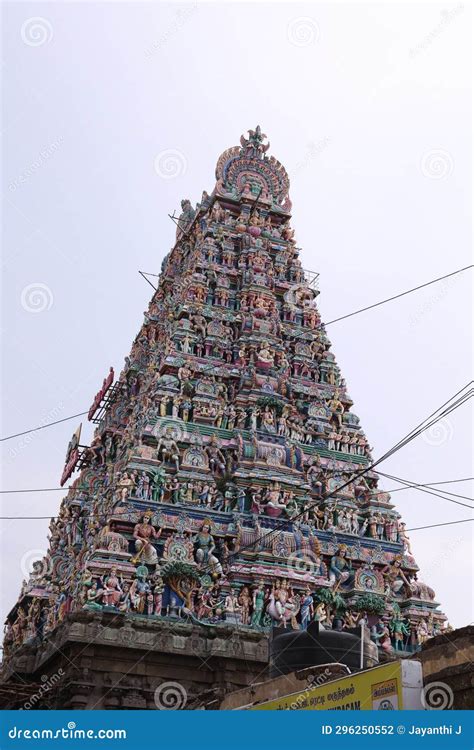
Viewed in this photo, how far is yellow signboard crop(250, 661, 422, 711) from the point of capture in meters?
12.6

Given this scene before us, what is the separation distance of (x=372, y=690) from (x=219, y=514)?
16474 millimetres

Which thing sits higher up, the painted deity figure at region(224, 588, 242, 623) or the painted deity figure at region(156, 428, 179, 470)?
the painted deity figure at region(156, 428, 179, 470)

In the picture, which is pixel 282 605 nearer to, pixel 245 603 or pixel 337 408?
pixel 245 603

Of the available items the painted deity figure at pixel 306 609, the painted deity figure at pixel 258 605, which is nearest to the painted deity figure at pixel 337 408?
the painted deity figure at pixel 306 609

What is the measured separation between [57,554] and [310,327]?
49.4ft

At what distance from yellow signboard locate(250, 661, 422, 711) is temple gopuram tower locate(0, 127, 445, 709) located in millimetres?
7238

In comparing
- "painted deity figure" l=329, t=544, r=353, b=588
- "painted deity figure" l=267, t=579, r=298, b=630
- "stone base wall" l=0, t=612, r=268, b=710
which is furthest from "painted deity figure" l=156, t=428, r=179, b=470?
"painted deity figure" l=329, t=544, r=353, b=588

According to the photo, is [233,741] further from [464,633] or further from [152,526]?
[152,526]

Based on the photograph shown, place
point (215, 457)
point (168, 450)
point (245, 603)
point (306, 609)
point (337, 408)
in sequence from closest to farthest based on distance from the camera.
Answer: point (245, 603)
point (306, 609)
point (168, 450)
point (215, 457)
point (337, 408)

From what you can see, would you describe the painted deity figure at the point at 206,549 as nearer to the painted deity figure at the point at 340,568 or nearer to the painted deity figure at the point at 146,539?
the painted deity figure at the point at 146,539

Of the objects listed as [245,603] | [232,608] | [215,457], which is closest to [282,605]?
[245,603]

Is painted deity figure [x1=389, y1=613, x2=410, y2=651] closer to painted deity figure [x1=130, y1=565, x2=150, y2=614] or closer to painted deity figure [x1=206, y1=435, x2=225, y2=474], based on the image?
painted deity figure [x1=206, y1=435, x2=225, y2=474]

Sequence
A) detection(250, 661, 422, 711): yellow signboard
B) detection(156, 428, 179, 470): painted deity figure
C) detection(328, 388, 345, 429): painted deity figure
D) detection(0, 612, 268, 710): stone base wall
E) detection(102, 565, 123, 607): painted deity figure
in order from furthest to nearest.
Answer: detection(328, 388, 345, 429): painted deity figure → detection(156, 428, 179, 470): painted deity figure → detection(102, 565, 123, 607): painted deity figure → detection(0, 612, 268, 710): stone base wall → detection(250, 661, 422, 711): yellow signboard

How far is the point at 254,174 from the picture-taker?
1684 inches
